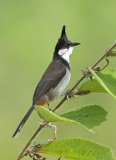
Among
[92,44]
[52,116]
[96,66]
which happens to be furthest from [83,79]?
[92,44]

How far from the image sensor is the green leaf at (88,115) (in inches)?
50.1

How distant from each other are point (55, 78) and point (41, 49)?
591 centimetres

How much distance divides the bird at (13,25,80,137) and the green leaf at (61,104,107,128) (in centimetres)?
100

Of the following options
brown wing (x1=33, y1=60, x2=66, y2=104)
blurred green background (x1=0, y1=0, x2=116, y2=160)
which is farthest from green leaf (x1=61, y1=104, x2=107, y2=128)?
blurred green background (x1=0, y1=0, x2=116, y2=160)

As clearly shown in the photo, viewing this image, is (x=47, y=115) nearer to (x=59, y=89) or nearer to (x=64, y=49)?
(x=59, y=89)

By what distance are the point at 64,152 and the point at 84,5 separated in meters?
8.58

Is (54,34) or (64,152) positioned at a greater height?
(64,152)


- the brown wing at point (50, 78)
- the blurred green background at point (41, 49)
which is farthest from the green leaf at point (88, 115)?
the blurred green background at point (41, 49)

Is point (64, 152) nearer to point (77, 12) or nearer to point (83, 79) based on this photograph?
point (83, 79)

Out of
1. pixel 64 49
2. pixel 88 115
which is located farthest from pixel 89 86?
pixel 64 49

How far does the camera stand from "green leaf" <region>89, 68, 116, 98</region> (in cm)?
122

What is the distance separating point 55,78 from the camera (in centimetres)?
301

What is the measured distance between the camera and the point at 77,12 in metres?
9.63

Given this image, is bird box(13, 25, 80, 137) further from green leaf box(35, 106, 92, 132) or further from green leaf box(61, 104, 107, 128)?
green leaf box(35, 106, 92, 132)
